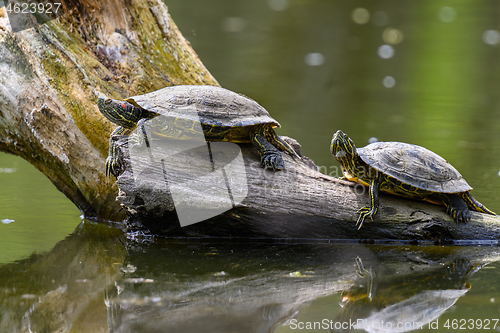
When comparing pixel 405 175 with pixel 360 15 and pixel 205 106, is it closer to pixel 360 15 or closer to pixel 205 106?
pixel 205 106

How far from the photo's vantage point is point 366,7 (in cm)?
1551

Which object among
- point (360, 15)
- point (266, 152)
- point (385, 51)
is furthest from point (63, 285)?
point (360, 15)

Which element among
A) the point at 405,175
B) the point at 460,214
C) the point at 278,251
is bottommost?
the point at 278,251

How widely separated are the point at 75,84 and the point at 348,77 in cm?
646

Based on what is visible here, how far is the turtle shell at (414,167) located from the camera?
331cm

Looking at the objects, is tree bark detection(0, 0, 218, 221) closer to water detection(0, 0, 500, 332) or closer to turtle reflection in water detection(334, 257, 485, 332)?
water detection(0, 0, 500, 332)

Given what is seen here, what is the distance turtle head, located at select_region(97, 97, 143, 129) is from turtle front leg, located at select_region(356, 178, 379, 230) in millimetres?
1675

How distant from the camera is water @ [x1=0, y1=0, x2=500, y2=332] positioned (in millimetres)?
2494

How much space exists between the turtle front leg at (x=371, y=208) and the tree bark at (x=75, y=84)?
73.3 inches

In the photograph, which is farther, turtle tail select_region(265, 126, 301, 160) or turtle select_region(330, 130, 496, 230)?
turtle tail select_region(265, 126, 301, 160)

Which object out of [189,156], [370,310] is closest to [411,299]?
[370,310]

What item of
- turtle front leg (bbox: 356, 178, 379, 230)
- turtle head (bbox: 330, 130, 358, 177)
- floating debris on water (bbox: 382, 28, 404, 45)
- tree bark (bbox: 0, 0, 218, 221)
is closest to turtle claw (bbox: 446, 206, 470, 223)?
turtle front leg (bbox: 356, 178, 379, 230)

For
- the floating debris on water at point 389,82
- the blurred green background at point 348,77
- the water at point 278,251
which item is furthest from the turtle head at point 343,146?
the floating debris on water at point 389,82

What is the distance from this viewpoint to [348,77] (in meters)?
9.28
